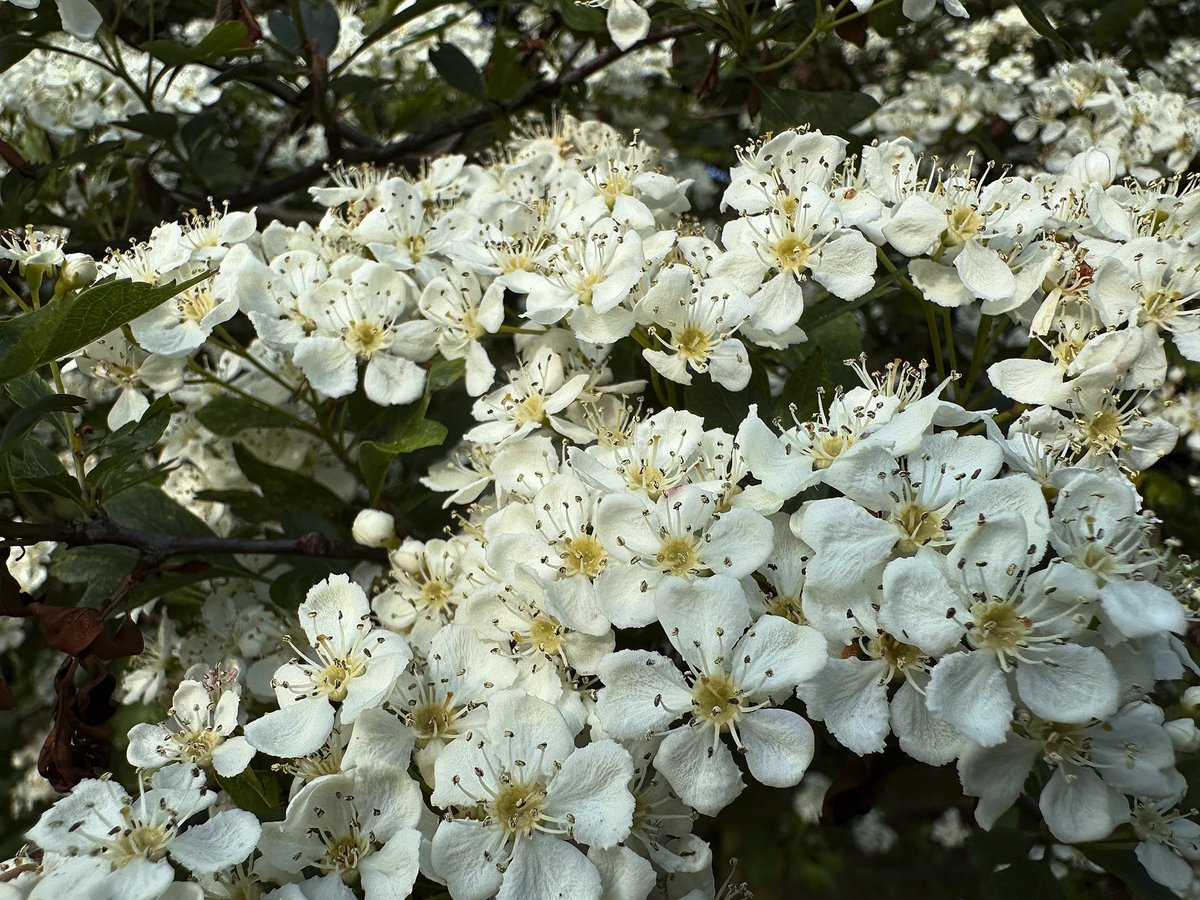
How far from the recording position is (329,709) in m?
1.30

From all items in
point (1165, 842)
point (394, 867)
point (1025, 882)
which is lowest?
point (1025, 882)

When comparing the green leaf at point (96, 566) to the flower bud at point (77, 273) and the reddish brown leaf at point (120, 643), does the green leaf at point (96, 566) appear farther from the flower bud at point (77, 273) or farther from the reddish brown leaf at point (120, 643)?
the flower bud at point (77, 273)

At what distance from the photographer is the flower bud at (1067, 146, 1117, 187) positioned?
1750 millimetres

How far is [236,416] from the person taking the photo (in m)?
1.84

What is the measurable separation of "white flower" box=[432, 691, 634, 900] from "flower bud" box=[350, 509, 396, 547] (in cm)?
53

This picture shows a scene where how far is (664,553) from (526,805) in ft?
1.14

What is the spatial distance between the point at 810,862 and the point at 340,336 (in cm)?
339

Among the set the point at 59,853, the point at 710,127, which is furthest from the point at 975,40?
the point at 59,853

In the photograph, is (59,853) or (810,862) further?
(810,862)

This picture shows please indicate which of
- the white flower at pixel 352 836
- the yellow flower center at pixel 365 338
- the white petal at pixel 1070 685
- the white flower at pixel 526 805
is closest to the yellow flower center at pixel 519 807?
the white flower at pixel 526 805

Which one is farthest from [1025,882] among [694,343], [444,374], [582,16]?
[582,16]

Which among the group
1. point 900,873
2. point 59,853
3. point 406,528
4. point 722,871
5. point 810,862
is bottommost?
point 900,873

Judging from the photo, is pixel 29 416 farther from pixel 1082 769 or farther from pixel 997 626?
pixel 1082 769

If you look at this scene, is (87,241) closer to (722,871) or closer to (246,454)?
(246,454)
